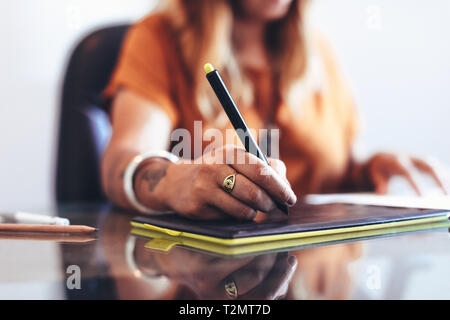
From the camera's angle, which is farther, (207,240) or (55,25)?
(55,25)

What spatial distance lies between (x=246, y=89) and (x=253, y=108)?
0.04 meters

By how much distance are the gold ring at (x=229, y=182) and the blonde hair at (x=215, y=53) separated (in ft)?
1.44

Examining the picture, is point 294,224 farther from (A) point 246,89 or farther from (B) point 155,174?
(A) point 246,89

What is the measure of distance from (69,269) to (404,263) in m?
0.22

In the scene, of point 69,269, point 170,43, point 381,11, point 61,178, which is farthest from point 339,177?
point 381,11

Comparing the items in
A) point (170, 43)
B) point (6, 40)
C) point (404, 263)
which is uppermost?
point (6, 40)

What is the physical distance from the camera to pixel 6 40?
4.55 ft

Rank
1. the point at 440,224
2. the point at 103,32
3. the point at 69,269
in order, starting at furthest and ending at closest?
1. the point at 103,32
2. the point at 440,224
3. the point at 69,269

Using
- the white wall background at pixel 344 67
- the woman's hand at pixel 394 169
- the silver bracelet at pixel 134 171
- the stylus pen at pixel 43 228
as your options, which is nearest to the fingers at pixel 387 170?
the woman's hand at pixel 394 169

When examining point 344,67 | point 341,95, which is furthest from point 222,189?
point 344,67

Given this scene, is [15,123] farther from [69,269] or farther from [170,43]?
[69,269]

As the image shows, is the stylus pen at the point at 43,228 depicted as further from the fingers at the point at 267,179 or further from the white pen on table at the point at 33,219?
the fingers at the point at 267,179

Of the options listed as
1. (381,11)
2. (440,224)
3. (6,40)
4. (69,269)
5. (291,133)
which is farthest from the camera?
(381,11)

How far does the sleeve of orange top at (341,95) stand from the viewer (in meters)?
1.03
